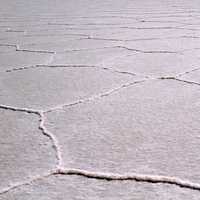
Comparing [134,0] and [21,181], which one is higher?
[134,0]

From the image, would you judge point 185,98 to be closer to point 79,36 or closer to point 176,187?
point 176,187

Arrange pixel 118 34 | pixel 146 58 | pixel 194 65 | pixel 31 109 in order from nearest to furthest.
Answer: pixel 31 109 < pixel 194 65 < pixel 146 58 < pixel 118 34

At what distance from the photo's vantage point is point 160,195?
101cm

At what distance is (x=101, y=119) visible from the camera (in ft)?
4.86

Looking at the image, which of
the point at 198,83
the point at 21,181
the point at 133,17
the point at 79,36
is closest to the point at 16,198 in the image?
the point at 21,181

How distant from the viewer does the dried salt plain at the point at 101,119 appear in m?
1.08

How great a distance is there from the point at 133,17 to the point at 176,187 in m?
3.28

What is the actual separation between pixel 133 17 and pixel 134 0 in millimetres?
2107

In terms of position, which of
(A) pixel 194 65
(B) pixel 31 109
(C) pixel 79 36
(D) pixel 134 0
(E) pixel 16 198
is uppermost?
(D) pixel 134 0

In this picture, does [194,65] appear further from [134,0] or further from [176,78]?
[134,0]

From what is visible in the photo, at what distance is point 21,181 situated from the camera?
110cm

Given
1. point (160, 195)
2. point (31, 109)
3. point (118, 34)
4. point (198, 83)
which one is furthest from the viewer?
point (118, 34)

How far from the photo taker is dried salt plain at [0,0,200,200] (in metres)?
1.08

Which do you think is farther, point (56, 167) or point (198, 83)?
point (198, 83)
